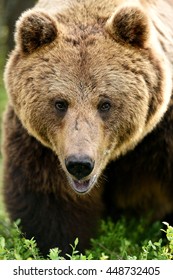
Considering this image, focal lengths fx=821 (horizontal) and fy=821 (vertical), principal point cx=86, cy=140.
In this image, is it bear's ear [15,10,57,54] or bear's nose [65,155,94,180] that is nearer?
bear's nose [65,155,94,180]

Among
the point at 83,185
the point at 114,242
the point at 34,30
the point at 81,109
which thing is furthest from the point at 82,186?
the point at 114,242

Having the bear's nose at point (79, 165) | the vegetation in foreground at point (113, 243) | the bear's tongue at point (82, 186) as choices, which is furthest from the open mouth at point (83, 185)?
the vegetation in foreground at point (113, 243)

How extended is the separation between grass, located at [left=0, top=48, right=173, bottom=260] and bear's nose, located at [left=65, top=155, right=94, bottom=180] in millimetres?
596

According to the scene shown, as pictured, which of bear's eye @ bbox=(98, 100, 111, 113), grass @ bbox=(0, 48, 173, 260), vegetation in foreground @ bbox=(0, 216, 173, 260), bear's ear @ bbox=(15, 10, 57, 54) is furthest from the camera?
bear's ear @ bbox=(15, 10, 57, 54)

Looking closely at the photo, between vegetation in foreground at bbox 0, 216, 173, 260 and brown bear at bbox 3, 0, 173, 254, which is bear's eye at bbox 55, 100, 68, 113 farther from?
vegetation in foreground at bbox 0, 216, 173, 260

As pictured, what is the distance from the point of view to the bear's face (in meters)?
6.08

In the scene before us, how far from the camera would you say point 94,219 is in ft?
24.0

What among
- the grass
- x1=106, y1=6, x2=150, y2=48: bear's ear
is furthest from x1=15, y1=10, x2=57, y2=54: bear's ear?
the grass

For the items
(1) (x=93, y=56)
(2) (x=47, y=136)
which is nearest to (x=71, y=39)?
(1) (x=93, y=56)

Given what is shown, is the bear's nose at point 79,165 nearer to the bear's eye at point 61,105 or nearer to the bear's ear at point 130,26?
the bear's eye at point 61,105

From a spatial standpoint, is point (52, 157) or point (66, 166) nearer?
point (66, 166)

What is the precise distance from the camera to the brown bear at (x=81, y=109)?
6.10 m
